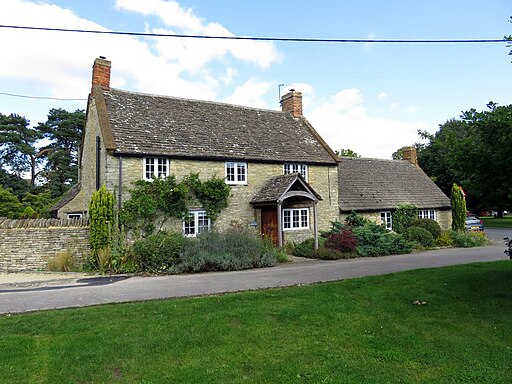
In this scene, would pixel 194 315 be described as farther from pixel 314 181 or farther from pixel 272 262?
pixel 314 181

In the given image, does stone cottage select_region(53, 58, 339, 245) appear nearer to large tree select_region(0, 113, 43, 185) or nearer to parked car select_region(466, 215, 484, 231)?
parked car select_region(466, 215, 484, 231)

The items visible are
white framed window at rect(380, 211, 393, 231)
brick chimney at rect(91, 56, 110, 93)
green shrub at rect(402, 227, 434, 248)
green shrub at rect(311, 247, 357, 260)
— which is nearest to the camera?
green shrub at rect(311, 247, 357, 260)

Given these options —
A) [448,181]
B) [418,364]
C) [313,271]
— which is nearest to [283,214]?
[313,271]

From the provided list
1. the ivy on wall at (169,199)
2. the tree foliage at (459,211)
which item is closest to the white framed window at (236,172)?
the ivy on wall at (169,199)

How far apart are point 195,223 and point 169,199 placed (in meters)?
1.88

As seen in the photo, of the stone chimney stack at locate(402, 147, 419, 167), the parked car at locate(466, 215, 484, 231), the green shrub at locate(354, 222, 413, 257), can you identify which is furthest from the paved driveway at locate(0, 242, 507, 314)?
the stone chimney stack at locate(402, 147, 419, 167)

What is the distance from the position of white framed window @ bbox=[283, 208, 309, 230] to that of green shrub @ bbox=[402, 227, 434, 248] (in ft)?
21.7

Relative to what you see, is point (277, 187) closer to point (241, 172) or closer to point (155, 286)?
point (241, 172)

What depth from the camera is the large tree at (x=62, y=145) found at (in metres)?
47.3

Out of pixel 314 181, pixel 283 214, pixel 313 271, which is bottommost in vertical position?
pixel 313 271

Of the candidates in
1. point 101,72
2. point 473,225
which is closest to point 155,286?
point 101,72

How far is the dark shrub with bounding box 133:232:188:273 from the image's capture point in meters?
14.4

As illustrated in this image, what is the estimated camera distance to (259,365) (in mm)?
5148

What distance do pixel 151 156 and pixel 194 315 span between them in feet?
38.4
